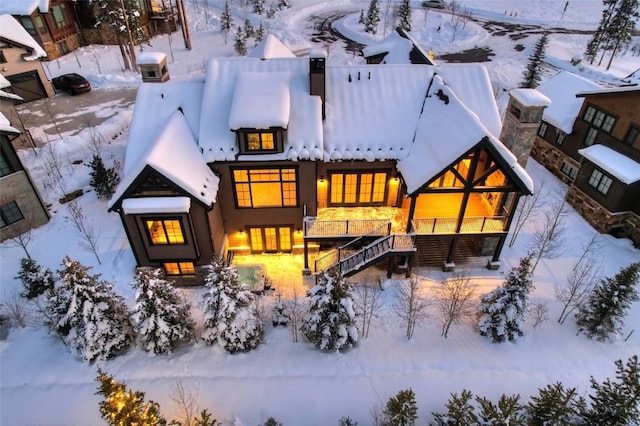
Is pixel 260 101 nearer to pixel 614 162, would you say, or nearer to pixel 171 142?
pixel 171 142

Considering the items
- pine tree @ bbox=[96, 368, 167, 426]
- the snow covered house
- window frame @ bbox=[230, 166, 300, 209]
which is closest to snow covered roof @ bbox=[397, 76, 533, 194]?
the snow covered house

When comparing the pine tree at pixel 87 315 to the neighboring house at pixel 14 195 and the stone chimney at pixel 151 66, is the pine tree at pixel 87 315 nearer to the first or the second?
the neighboring house at pixel 14 195

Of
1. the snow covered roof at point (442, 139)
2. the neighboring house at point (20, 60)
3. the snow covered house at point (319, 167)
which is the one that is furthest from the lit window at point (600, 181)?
the neighboring house at point (20, 60)

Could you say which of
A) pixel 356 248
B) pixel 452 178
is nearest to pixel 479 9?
pixel 452 178

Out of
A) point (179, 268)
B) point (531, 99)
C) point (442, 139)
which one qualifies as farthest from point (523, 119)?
point (179, 268)

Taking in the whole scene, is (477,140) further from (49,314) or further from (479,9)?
(479,9)

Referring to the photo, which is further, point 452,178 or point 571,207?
point 571,207

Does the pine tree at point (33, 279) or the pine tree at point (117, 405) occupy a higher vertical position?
the pine tree at point (117, 405)
